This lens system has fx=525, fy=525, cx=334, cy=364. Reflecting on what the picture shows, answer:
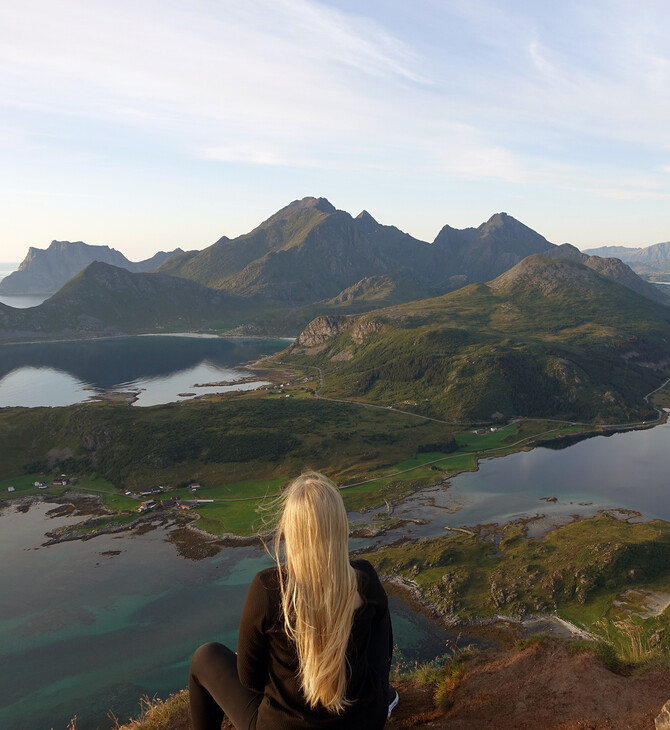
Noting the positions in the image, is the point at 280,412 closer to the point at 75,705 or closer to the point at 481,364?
the point at 481,364

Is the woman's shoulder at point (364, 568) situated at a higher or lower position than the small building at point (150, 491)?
higher

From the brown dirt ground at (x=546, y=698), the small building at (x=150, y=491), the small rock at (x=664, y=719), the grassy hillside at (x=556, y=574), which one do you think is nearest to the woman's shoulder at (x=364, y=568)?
the brown dirt ground at (x=546, y=698)

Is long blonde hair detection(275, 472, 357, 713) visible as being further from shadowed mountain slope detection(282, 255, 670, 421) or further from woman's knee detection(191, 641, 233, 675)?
shadowed mountain slope detection(282, 255, 670, 421)

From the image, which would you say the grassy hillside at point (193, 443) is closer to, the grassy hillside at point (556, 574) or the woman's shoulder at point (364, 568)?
the grassy hillside at point (556, 574)

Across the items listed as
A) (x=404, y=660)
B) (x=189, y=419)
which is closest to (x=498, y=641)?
(x=404, y=660)

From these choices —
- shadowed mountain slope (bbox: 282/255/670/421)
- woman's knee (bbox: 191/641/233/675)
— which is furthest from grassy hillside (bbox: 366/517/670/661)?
shadowed mountain slope (bbox: 282/255/670/421)
